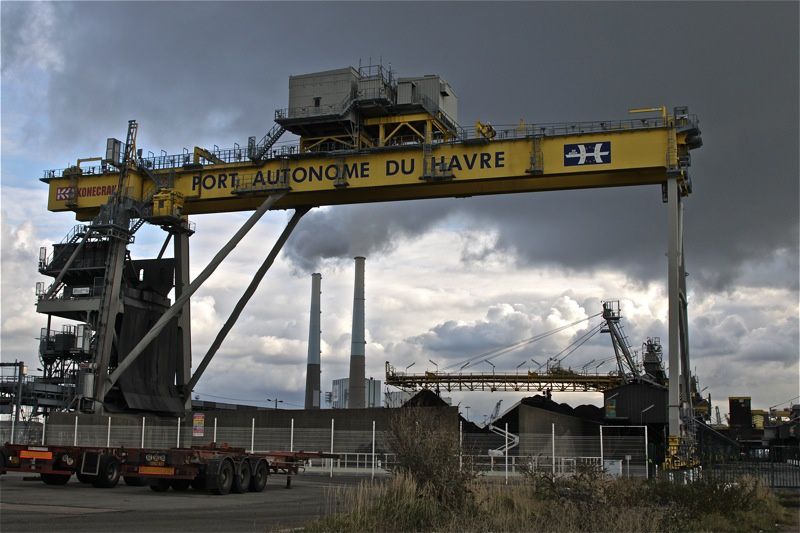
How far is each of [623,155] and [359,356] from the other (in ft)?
140

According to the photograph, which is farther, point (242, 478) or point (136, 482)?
point (136, 482)

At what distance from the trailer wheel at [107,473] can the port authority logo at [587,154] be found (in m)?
20.9

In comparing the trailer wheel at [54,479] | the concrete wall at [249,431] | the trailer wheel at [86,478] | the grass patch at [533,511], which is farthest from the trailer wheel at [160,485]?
the grass patch at [533,511]

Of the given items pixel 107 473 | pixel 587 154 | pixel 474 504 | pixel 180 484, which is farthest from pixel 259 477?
pixel 587 154

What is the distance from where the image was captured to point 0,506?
58.5 ft

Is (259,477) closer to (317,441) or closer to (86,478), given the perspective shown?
(86,478)

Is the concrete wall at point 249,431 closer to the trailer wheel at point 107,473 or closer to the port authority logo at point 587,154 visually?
the trailer wheel at point 107,473

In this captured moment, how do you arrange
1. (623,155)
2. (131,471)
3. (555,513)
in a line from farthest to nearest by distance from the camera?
1. (623,155)
2. (131,471)
3. (555,513)

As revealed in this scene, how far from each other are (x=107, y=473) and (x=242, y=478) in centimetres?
389

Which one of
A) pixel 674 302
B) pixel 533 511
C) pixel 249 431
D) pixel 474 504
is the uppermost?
pixel 674 302

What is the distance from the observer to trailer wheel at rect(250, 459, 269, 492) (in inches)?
965

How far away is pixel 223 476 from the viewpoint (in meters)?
22.9

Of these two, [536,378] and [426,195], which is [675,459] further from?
[536,378]

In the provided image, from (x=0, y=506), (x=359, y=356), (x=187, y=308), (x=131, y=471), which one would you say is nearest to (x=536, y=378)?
(x=359, y=356)
